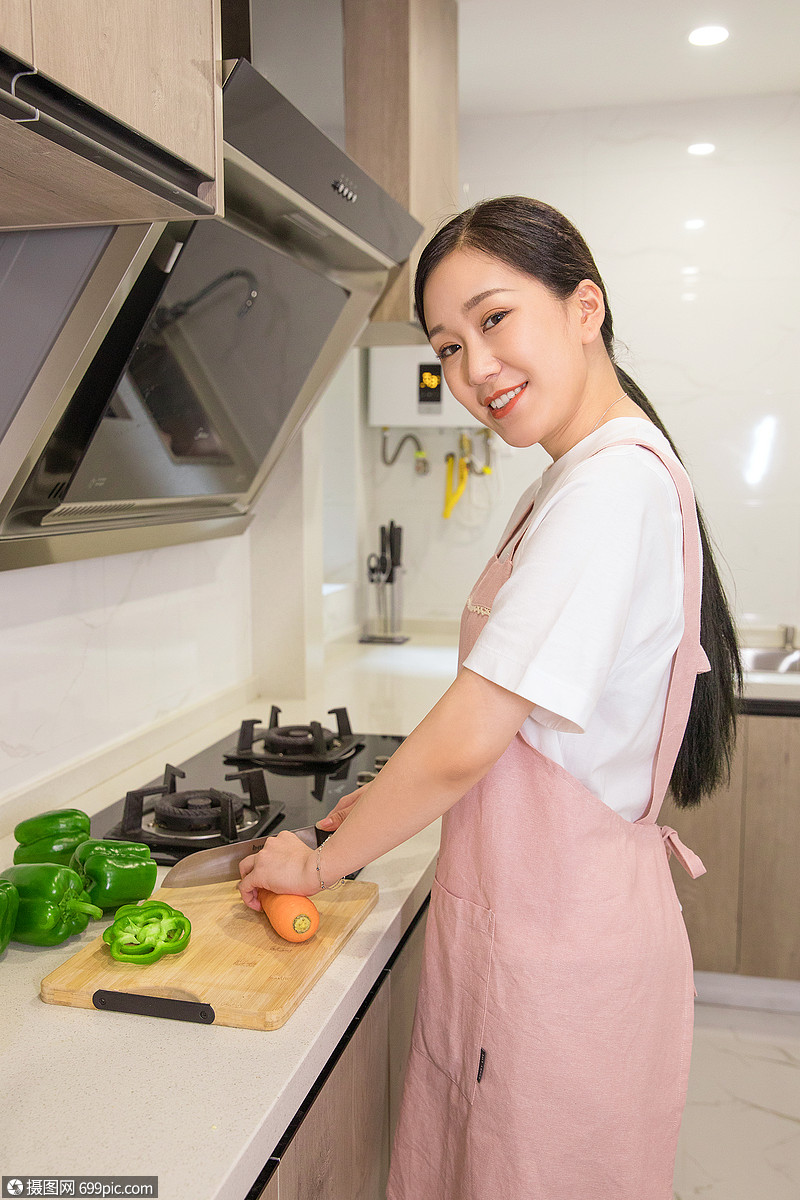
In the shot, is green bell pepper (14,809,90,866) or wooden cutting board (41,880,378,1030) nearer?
wooden cutting board (41,880,378,1030)

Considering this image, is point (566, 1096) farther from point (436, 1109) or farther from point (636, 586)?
point (636, 586)

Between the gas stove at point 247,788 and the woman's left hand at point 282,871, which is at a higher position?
the woman's left hand at point 282,871

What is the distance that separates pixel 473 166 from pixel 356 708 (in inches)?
72.1

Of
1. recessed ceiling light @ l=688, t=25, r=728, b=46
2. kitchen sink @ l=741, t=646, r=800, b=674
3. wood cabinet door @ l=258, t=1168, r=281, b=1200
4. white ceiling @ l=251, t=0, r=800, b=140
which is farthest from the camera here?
kitchen sink @ l=741, t=646, r=800, b=674

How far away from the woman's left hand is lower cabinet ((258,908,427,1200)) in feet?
0.54

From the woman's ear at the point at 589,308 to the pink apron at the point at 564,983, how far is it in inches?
5.9

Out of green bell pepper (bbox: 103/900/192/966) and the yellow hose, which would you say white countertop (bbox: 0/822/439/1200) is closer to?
green bell pepper (bbox: 103/900/192/966)

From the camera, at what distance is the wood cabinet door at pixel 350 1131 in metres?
0.89

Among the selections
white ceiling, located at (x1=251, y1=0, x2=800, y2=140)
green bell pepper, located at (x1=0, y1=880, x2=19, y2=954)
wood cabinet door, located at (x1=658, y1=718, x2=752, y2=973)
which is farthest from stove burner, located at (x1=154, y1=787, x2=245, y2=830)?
wood cabinet door, located at (x1=658, y1=718, x2=752, y2=973)

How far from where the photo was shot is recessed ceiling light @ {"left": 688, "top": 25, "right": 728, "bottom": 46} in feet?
7.81

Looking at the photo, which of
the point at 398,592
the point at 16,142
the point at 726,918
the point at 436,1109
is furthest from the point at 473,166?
the point at 436,1109

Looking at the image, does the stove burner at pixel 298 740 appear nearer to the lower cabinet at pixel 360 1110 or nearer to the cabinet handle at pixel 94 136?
the lower cabinet at pixel 360 1110

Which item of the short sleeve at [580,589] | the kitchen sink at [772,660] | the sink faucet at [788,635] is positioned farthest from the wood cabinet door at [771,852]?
the short sleeve at [580,589]

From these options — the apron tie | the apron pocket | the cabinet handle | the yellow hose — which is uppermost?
the cabinet handle
